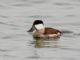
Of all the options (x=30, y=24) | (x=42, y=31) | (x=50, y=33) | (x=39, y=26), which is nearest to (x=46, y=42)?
(x=50, y=33)

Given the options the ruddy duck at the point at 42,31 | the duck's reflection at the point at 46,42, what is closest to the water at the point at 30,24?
the duck's reflection at the point at 46,42

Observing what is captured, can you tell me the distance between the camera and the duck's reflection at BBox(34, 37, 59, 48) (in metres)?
16.9

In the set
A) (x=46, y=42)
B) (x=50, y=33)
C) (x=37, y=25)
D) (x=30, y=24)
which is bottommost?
(x=46, y=42)

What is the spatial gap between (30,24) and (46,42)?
3.27m

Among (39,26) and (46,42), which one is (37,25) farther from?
(46,42)

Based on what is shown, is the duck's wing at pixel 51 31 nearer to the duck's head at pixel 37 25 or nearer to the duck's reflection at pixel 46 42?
the duck's head at pixel 37 25

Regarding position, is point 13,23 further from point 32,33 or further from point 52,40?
point 52,40

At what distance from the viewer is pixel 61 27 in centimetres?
2022

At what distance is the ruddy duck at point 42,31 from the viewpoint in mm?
18844

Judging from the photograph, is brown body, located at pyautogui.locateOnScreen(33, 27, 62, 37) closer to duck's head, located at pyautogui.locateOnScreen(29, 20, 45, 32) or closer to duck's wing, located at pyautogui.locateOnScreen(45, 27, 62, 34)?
duck's wing, located at pyautogui.locateOnScreen(45, 27, 62, 34)

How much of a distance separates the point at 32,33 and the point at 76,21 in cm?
275

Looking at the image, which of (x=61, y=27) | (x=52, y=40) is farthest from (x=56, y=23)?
(x=52, y=40)

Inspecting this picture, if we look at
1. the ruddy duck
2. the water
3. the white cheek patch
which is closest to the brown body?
the ruddy duck

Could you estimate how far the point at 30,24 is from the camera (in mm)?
20797
